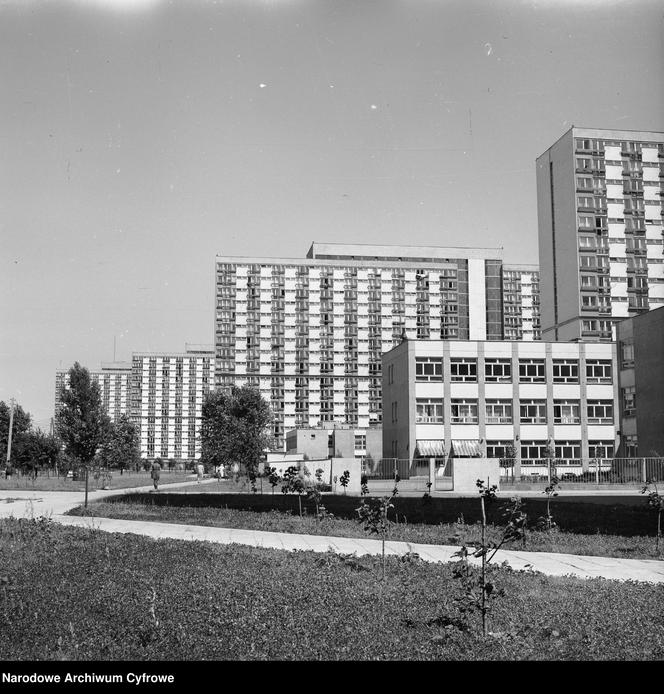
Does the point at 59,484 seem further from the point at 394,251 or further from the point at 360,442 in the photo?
the point at 394,251

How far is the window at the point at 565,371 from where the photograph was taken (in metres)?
69.0

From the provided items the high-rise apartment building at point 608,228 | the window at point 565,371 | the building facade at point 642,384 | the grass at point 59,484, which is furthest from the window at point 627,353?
the grass at point 59,484

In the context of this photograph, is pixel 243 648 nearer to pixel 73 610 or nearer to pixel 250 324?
pixel 73 610

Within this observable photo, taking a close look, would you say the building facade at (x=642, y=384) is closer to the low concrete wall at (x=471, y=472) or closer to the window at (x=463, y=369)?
the window at (x=463, y=369)

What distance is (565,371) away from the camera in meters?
69.2

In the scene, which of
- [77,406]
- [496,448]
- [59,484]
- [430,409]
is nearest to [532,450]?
[496,448]

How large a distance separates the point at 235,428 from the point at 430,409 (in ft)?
59.8

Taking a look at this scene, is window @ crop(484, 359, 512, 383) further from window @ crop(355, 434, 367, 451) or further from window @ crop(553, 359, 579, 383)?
window @ crop(355, 434, 367, 451)

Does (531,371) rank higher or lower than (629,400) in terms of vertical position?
higher

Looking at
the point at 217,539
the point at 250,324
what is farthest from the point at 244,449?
the point at 250,324

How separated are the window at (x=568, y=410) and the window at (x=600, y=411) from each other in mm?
1143

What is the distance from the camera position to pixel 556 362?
2729 inches

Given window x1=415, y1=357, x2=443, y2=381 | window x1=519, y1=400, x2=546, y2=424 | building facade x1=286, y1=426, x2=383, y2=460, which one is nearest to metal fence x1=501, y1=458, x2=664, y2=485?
window x1=519, y1=400, x2=546, y2=424
